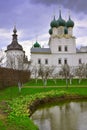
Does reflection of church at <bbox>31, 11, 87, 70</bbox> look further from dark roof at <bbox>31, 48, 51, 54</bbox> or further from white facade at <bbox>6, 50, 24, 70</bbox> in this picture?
white facade at <bbox>6, 50, 24, 70</bbox>

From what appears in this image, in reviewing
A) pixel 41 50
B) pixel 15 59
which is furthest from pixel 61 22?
pixel 15 59

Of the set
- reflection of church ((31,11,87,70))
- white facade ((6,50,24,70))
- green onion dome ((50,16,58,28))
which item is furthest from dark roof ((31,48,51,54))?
green onion dome ((50,16,58,28))

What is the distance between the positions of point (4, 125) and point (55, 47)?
64.3m

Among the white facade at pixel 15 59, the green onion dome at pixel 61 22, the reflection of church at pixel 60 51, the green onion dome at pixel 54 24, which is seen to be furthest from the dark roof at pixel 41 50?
the green onion dome at pixel 61 22

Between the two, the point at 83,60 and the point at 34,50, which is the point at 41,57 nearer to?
the point at 34,50

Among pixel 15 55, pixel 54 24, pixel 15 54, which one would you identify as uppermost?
pixel 54 24

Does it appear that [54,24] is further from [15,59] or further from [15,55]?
[15,59]

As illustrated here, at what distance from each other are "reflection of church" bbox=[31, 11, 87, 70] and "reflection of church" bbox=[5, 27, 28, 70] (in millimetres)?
3531

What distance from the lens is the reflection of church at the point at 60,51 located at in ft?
258

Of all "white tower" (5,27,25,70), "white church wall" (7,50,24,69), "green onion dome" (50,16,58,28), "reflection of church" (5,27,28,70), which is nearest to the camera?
"white church wall" (7,50,24,69)

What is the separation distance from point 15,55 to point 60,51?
11.2m

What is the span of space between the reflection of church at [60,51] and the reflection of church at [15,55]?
11.6 ft

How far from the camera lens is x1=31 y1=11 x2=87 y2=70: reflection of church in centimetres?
7862

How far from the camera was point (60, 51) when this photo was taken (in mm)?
79375
